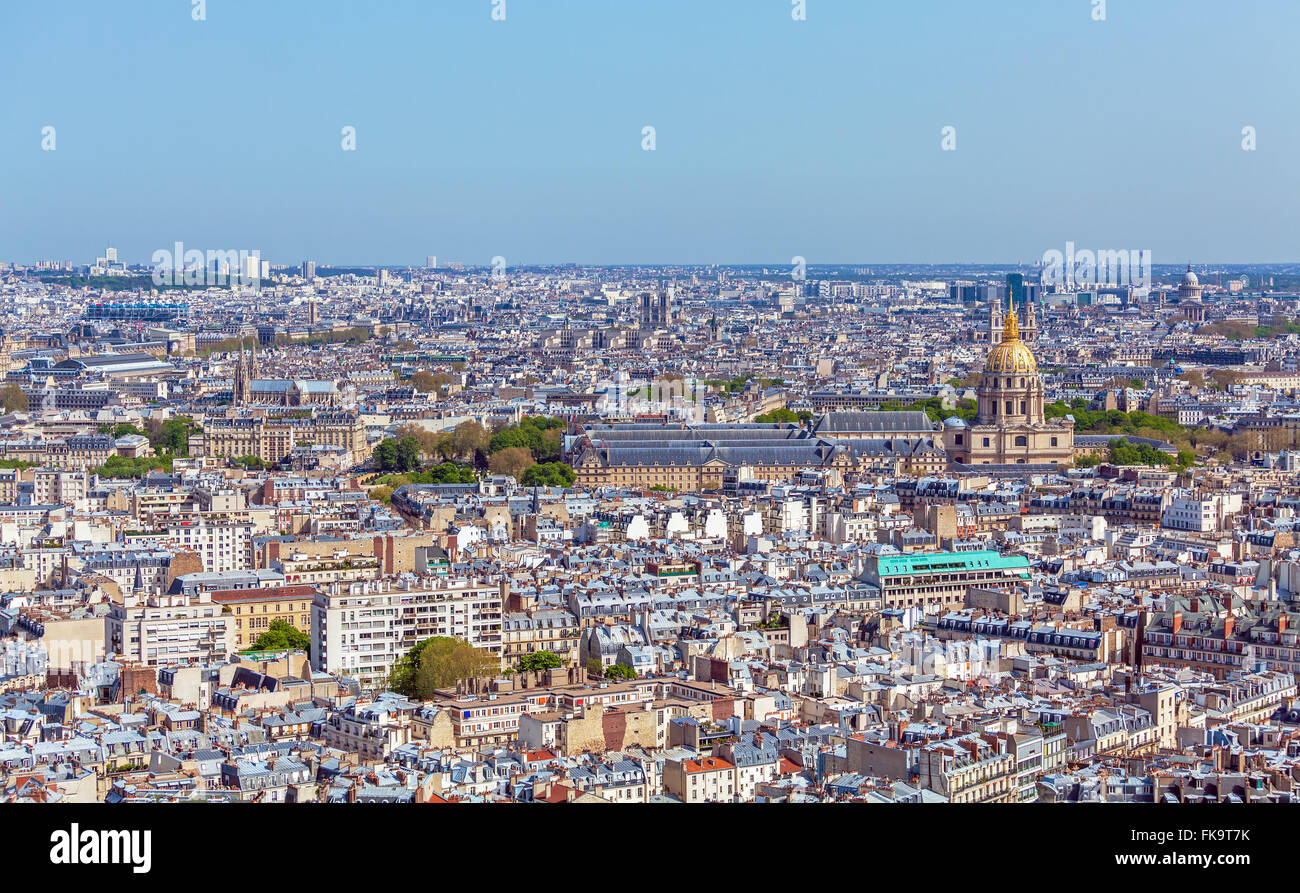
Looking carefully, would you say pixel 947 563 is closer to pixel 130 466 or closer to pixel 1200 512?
pixel 1200 512

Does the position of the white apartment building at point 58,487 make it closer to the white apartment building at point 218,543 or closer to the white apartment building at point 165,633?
the white apartment building at point 218,543

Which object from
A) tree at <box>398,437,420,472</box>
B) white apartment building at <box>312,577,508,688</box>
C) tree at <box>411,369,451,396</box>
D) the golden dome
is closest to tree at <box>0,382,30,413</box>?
tree at <box>411,369,451,396</box>

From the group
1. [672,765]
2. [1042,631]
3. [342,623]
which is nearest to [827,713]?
[672,765]

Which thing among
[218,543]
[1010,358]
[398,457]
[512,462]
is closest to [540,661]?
[218,543]

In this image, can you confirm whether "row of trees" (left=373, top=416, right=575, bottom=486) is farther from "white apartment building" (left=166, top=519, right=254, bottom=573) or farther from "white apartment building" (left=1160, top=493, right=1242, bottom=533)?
"white apartment building" (left=1160, top=493, right=1242, bottom=533)
